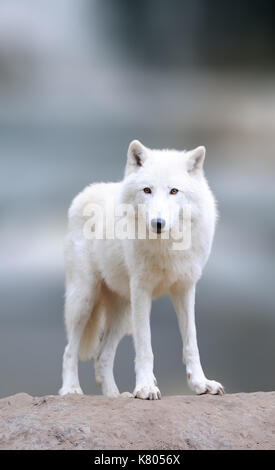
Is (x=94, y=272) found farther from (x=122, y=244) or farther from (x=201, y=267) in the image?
(x=201, y=267)

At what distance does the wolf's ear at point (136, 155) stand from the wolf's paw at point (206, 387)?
1.68 meters

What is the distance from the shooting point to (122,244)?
211 inches

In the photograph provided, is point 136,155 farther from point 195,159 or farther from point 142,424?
point 142,424

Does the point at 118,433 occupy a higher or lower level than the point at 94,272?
lower

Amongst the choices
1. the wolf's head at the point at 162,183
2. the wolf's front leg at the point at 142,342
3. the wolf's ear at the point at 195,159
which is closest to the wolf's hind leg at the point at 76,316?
the wolf's front leg at the point at 142,342

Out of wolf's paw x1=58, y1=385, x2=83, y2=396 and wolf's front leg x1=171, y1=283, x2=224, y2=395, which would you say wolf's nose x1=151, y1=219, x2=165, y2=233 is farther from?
wolf's paw x1=58, y1=385, x2=83, y2=396

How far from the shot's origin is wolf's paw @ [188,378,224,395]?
5.06 metres

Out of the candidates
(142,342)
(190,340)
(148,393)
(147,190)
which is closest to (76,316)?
(142,342)

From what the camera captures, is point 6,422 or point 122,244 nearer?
point 6,422

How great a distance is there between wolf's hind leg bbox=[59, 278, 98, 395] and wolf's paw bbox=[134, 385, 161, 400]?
1.10m

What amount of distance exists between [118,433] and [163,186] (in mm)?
1723

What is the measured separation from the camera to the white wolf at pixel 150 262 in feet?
16.0
